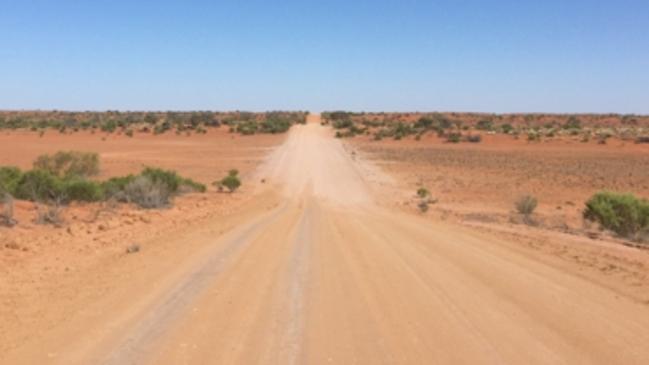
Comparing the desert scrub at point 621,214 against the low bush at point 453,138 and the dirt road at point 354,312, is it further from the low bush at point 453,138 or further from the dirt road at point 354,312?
the low bush at point 453,138

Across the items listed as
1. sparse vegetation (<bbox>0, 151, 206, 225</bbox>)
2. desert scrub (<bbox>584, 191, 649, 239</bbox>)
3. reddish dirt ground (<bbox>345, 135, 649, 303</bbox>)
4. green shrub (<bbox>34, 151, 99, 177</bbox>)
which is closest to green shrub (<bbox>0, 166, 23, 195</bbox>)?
sparse vegetation (<bbox>0, 151, 206, 225</bbox>)

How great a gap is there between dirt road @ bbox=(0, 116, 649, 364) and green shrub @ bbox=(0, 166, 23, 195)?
9151mm

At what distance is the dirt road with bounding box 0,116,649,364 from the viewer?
6.73 metres

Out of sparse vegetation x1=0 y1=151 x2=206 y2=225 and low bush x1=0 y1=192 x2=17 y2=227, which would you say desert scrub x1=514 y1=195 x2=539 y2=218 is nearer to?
sparse vegetation x1=0 y1=151 x2=206 y2=225

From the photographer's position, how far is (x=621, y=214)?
63.0 feet

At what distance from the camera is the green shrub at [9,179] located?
1951 cm

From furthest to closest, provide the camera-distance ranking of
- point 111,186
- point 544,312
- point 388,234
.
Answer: point 111,186 < point 388,234 < point 544,312

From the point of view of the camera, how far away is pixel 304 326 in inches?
299

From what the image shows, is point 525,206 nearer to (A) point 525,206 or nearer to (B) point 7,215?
(A) point 525,206

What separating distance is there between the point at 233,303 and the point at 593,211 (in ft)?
47.1

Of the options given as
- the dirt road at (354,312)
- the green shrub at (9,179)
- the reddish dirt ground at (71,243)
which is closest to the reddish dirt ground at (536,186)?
the dirt road at (354,312)

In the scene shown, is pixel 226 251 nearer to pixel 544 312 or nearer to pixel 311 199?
pixel 544 312

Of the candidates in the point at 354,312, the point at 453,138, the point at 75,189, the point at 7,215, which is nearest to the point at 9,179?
the point at 75,189

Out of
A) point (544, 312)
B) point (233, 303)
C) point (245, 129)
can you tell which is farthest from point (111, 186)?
point (245, 129)
